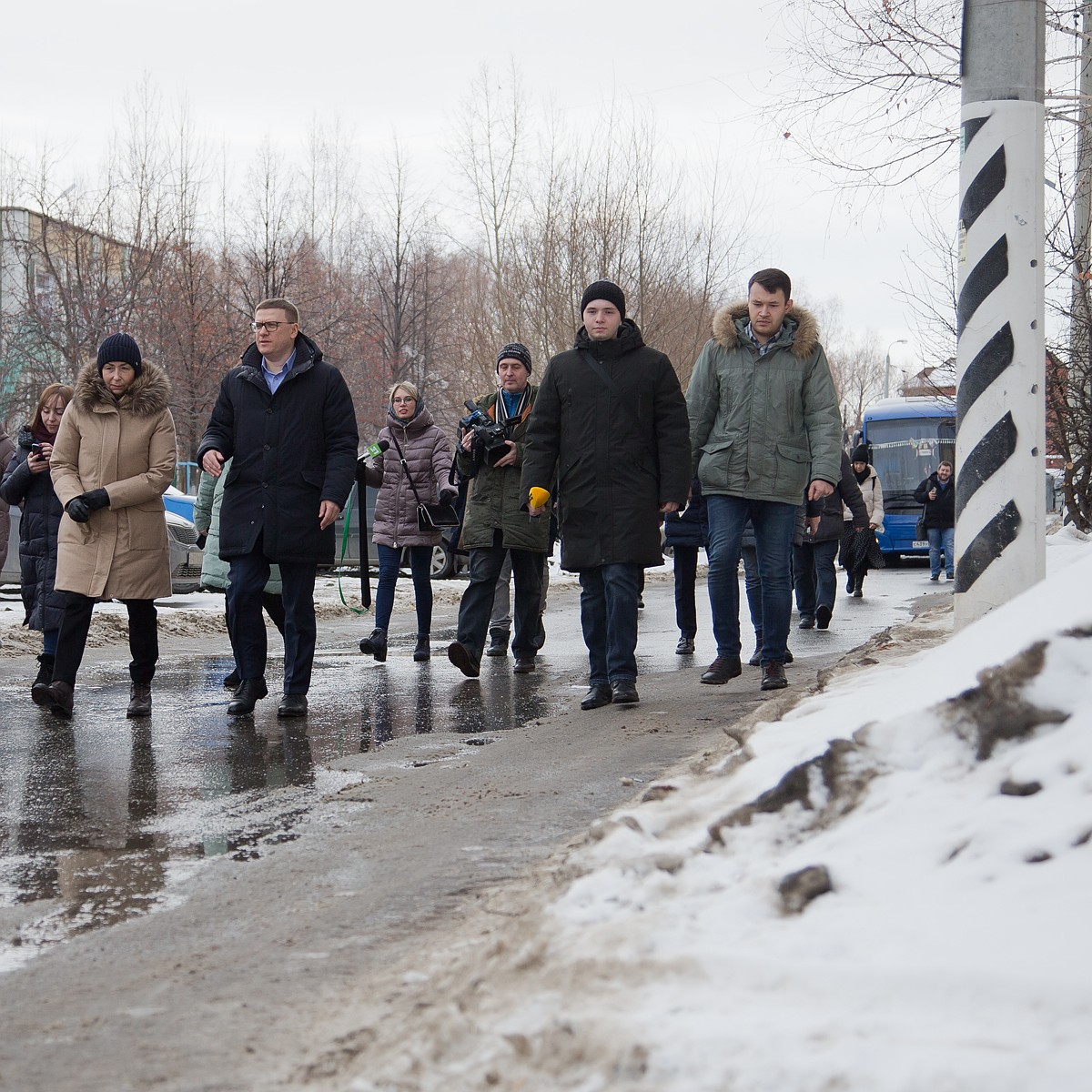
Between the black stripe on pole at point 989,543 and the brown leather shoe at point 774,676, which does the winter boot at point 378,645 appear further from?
the black stripe on pole at point 989,543

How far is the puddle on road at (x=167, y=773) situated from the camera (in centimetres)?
409

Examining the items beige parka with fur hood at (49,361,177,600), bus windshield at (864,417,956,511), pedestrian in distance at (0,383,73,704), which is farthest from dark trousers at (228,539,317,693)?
bus windshield at (864,417,956,511)

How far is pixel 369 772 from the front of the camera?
5.71 meters

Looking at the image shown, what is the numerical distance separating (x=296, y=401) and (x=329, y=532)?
0.70m

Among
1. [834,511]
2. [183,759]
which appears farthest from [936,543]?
[183,759]

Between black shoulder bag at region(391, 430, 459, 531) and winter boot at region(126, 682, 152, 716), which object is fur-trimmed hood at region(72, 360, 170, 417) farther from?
black shoulder bag at region(391, 430, 459, 531)

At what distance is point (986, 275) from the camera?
6.04m

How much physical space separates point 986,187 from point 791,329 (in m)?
1.78

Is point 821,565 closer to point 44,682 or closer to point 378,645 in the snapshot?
point 378,645

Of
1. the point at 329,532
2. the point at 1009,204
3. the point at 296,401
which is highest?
the point at 1009,204

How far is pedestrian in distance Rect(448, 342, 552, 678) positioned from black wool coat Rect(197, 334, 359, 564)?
162cm

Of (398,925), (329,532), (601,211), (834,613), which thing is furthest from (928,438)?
(398,925)

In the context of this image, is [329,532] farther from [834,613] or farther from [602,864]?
[834,613]

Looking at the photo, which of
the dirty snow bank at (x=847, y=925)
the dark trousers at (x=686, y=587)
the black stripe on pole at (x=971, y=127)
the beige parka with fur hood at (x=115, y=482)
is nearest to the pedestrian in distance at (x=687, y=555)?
the dark trousers at (x=686, y=587)
